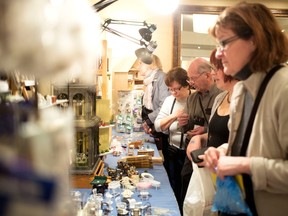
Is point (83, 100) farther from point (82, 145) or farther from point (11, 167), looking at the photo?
point (11, 167)

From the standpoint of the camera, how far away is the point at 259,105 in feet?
3.44

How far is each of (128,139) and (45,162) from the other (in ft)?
11.1

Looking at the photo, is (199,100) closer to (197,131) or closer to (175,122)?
(197,131)

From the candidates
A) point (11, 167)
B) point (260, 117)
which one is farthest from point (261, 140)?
point (11, 167)

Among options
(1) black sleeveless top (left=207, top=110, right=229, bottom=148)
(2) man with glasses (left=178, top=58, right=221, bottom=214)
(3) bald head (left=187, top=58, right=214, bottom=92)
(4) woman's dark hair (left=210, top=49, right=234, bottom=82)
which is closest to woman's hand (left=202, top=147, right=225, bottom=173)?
(1) black sleeveless top (left=207, top=110, right=229, bottom=148)

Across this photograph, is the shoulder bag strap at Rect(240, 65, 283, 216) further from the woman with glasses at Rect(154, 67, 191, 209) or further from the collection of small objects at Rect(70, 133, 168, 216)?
the woman with glasses at Rect(154, 67, 191, 209)

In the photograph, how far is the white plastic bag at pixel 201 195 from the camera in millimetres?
1761

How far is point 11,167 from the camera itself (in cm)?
32

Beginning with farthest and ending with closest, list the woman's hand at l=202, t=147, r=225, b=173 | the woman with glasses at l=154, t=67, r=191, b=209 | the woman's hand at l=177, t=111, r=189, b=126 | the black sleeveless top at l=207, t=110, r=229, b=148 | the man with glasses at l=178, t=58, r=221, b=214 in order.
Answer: the woman with glasses at l=154, t=67, r=191, b=209 → the woman's hand at l=177, t=111, r=189, b=126 → the man with glasses at l=178, t=58, r=221, b=214 → the black sleeveless top at l=207, t=110, r=229, b=148 → the woman's hand at l=202, t=147, r=225, b=173

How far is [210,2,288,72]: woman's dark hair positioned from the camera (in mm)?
1053

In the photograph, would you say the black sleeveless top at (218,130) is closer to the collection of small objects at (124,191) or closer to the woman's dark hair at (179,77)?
the collection of small objects at (124,191)

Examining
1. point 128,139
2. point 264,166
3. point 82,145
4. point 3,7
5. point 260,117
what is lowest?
point 128,139

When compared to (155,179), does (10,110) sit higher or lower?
higher

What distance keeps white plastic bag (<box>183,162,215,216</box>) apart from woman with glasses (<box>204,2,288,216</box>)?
668 mm
